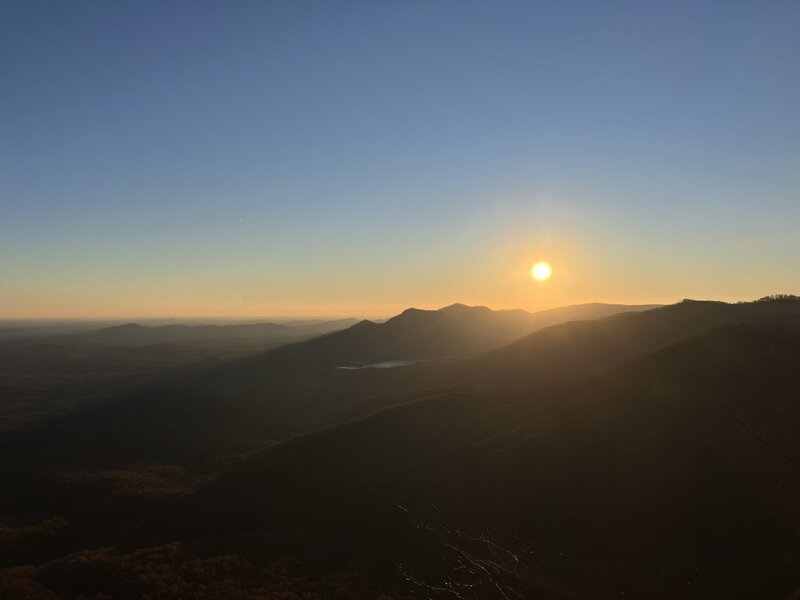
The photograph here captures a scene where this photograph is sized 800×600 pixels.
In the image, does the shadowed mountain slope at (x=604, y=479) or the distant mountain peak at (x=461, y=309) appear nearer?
the shadowed mountain slope at (x=604, y=479)

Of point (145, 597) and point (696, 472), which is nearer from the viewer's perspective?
point (145, 597)

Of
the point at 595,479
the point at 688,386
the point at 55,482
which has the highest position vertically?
the point at 688,386

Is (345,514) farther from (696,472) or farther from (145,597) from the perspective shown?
(696,472)

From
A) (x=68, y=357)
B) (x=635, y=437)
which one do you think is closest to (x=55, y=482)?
(x=635, y=437)

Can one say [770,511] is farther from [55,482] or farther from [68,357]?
[68,357]

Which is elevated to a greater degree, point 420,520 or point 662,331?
point 662,331

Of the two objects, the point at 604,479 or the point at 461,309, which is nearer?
the point at 604,479

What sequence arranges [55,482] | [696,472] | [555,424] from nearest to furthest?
1. [696,472]
2. [555,424]
3. [55,482]

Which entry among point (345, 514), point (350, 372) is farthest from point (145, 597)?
point (350, 372)

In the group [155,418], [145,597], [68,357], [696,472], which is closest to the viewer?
[145,597]

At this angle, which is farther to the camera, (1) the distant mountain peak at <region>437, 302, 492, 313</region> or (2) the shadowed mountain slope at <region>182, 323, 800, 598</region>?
(1) the distant mountain peak at <region>437, 302, 492, 313</region>
